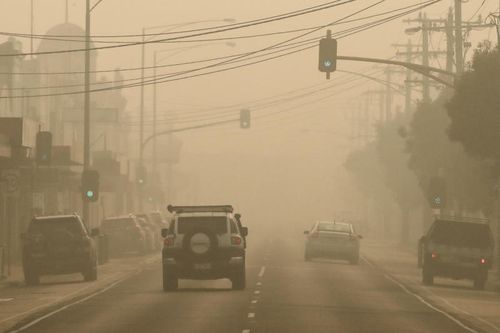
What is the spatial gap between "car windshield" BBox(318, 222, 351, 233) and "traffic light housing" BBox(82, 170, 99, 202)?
28.8ft

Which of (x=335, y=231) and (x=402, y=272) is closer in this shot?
(x=402, y=272)

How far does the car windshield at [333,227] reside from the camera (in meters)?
59.2

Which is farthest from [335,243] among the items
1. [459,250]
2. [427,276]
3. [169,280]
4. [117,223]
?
[169,280]

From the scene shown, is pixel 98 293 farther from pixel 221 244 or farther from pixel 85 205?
pixel 85 205

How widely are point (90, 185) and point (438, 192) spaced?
1277 cm

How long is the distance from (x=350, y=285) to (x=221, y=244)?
663 centimetres

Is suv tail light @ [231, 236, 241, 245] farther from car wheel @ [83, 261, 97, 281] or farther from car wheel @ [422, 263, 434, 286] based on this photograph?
car wheel @ [422, 263, 434, 286]

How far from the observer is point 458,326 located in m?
27.8

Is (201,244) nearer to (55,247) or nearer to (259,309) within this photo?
(259,309)

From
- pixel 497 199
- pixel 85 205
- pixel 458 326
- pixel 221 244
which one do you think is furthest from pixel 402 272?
pixel 458 326

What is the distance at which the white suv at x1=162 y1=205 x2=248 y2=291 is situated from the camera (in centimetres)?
3709

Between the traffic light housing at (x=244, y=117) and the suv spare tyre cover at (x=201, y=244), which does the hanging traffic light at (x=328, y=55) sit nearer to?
the suv spare tyre cover at (x=201, y=244)

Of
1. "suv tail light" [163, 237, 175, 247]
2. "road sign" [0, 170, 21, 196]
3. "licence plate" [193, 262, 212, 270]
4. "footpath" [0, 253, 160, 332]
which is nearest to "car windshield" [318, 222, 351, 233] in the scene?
"footpath" [0, 253, 160, 332]

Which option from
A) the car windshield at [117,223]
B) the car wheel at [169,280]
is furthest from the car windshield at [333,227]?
the car wheel at [169,280]
